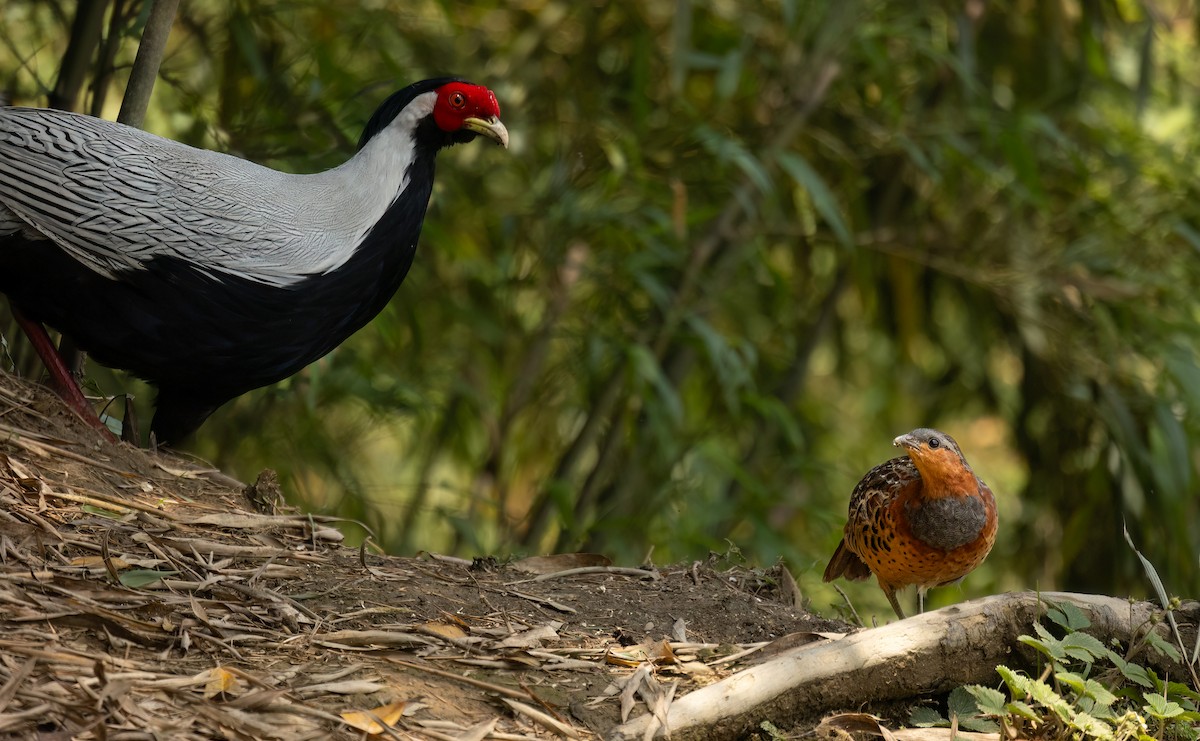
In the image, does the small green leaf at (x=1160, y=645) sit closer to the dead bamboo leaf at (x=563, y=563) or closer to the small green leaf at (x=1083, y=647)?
the small green leaf at (x=1083, y=647)

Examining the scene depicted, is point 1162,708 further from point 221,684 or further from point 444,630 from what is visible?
point 221,684

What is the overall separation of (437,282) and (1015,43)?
304 cm

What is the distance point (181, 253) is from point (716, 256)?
2.70 meters

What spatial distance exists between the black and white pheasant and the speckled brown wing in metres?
1.48

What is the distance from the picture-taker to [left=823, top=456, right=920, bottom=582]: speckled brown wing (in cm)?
337

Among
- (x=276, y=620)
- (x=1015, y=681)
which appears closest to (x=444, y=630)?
(x=276, y=620)

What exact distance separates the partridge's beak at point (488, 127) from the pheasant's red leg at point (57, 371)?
50.3 inches

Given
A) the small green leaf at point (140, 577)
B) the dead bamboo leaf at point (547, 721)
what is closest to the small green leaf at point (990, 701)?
the dead bamboo leaf at point (547, 721)

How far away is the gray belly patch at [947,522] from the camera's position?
10.5ft

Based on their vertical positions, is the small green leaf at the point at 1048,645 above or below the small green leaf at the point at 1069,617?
below

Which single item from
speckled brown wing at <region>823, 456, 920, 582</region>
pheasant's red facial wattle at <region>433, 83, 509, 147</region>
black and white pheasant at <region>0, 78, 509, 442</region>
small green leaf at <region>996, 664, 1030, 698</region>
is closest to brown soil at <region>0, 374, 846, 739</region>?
black and white pheasant at <region>0, 78, 509, 442</region>

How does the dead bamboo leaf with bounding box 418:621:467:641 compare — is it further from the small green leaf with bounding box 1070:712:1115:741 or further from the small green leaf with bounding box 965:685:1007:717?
the small green leaf with bounding box 1070:712:1115:741

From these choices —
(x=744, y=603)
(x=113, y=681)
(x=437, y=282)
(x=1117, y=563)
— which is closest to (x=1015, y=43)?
(x=1117, y=563)

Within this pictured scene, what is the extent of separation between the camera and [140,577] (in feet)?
8.02
